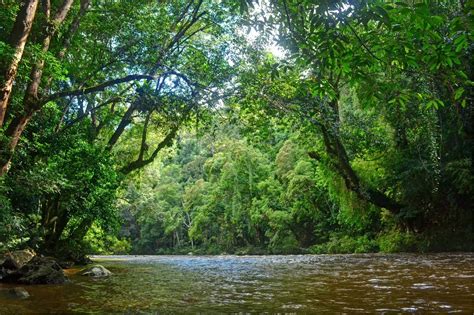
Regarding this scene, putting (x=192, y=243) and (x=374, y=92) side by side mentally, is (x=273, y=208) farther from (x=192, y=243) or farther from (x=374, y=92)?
(x=374, y=92)

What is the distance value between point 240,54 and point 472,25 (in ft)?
39.0

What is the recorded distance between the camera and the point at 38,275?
9.09 metres

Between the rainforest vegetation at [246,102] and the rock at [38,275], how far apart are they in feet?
2.57

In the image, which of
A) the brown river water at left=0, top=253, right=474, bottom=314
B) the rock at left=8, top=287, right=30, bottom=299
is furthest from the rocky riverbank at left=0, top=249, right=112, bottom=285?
the rock at left=8, top=287, right=30, bottom=299

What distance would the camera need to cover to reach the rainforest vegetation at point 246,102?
12.2 ft

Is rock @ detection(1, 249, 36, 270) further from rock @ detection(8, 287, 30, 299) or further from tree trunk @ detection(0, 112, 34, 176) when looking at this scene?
rock @ detection(8, 287, 30, 299)

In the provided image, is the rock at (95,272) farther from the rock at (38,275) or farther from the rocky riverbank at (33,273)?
the rock at (38,275)

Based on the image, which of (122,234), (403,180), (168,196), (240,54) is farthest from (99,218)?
(122,234)

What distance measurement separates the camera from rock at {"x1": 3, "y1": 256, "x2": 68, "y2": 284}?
9.05 meters

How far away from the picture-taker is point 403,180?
63.3 feet

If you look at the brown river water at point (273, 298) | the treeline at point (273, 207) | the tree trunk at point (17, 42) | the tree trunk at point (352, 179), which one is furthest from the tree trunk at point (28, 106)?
the tree trunk at point (352, 179)

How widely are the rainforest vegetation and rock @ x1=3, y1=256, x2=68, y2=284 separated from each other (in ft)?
2.57

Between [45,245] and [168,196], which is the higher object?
[168,196]

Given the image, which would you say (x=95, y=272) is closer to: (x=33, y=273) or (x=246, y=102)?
(x=33, y=273)
